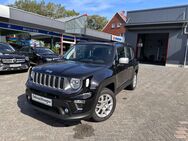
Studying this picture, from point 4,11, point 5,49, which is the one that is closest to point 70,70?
point 5,49

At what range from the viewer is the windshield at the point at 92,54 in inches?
179

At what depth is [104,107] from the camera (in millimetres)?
4102

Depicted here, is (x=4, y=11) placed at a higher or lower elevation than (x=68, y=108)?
higher

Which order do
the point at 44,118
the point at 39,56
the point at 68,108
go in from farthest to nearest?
the point at 39,56
the point at 44,118
the point at 68,108

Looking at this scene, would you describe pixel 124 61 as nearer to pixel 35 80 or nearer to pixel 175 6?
pixel 35 80

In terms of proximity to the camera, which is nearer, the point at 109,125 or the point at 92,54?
the point at 109,125

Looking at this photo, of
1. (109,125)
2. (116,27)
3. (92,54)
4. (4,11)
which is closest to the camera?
(109,125)

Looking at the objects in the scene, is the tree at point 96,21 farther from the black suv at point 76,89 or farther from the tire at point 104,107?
the tire at point 104,107

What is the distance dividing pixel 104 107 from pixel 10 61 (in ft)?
21.2

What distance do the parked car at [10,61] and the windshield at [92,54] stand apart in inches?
188

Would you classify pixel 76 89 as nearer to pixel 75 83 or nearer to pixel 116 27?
pixel 75 83

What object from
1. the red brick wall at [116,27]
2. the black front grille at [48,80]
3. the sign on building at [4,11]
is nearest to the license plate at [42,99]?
the black front grille at [48,80]

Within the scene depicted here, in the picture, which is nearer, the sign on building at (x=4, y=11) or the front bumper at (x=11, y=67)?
the front bumper at (x=11, y=67)

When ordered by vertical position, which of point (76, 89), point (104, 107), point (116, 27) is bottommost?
point (104, 107)
